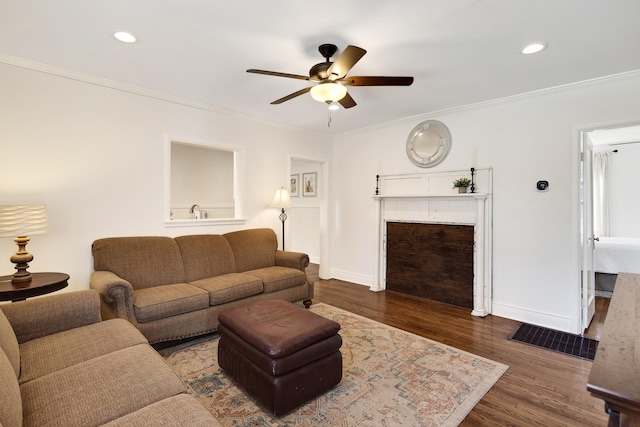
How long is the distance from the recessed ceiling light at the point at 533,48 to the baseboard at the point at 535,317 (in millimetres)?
2614

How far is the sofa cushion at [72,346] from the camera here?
1.52 metres

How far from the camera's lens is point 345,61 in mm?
2086

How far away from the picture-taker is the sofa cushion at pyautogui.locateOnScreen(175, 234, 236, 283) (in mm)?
3414

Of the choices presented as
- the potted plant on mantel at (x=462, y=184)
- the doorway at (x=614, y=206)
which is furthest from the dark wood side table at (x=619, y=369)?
the doorway at (x=614, y=206)

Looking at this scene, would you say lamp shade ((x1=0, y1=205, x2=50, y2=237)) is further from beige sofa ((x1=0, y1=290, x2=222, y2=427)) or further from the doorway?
the doorway

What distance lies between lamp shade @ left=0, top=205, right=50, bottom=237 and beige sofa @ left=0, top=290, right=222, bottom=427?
0.69 metres

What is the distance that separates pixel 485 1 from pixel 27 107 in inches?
145

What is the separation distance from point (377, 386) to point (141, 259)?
2.48 metres

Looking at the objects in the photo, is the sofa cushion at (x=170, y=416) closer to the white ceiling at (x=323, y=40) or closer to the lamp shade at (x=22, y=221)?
the lamp shade at (x=22, y=221)

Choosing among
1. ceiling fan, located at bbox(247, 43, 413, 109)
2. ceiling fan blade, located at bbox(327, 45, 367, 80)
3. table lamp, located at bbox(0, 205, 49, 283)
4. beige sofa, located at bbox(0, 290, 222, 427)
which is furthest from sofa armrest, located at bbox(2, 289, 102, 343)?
ceiling fan blade, located at bbox(327, 45, 367, 80)

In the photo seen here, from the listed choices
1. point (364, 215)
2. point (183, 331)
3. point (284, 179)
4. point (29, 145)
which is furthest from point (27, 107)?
point (364, 215)

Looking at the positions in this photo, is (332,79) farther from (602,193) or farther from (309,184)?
(602,193)

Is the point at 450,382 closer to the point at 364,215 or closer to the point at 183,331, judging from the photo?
the point at 183,331

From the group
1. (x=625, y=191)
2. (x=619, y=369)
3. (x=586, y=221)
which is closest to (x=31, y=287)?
(x=619, y=369)
